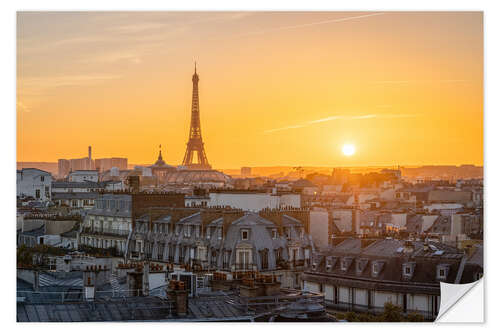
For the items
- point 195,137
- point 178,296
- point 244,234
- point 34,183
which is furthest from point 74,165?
point 178,296

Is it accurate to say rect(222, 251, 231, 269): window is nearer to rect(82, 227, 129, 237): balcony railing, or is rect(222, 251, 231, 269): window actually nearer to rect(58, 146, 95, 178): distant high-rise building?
rect(82, 227, 129, 237): balcony railing

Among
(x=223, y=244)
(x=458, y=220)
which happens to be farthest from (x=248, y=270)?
(x=458, y=220)

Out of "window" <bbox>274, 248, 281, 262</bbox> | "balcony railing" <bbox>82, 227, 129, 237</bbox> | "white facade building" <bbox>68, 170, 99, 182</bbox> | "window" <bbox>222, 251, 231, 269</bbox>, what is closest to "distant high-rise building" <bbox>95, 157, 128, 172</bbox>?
"white facade building" <bbox>68, 170, 99, 182</bbox>

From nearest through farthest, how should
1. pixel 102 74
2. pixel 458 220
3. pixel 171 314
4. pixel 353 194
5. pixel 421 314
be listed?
pixel 171 314 → pixel 421 314 → pixel 102 74 → pixel 458 220 → pixel 353 194

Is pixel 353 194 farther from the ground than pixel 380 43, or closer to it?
closer to it

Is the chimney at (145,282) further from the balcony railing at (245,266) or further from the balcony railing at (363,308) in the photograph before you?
the balcony railing at (363,308)

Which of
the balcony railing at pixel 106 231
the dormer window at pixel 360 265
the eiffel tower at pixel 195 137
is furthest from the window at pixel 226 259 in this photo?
the balcony railing at pixel 106 231

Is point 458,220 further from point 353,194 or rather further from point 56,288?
point 56,288

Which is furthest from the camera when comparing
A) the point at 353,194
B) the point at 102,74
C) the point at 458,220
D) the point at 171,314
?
the point at 353,194

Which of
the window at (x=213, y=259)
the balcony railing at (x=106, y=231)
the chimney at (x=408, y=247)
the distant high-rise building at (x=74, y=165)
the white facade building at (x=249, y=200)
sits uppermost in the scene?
the distant high-rise building at (x=74, y=165)
